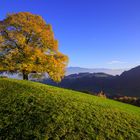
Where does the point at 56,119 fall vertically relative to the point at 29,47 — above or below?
below

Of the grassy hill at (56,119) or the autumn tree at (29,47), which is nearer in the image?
the grassy hill at (56,119)

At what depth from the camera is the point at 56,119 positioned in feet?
58.4

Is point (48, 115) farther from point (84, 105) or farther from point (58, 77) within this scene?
point (58, 77)

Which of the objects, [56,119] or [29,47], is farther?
[29,47]

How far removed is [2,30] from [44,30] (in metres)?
7.46

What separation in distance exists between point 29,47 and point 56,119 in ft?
96.7

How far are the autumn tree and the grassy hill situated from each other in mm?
21213

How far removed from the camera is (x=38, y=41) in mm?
47625

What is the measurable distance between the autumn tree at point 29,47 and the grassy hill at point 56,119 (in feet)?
69.6

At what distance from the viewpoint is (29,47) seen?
1799 inches

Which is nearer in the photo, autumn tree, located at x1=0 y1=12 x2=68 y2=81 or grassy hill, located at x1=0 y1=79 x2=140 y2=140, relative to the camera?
grassy hill, located at x1=0 y1=79 x2=140 y2=140

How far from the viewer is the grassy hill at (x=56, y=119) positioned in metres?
16.0

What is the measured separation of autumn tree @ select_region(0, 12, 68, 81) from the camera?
44.4 metres

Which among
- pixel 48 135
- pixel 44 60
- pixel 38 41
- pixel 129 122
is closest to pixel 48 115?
pixel 48 135
